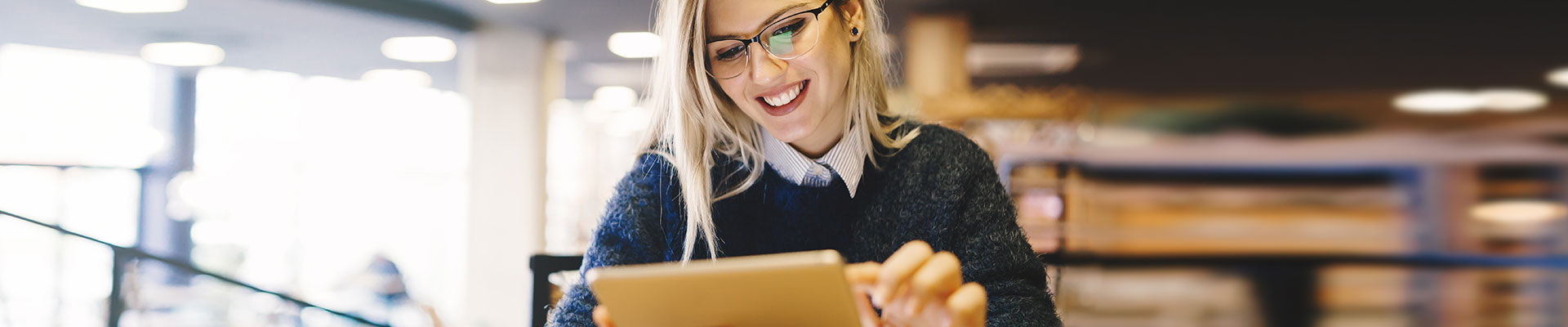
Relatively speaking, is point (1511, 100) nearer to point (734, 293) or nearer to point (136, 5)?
point (734, 293)

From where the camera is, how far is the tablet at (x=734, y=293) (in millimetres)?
519

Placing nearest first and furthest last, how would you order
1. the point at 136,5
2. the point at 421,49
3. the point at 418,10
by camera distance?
the point at 136,5 → the point at 418,10 → the point at 421,49

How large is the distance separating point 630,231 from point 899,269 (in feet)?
1.41

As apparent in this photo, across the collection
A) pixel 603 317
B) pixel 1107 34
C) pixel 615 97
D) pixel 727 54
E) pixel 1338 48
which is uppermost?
pixel 1338 48

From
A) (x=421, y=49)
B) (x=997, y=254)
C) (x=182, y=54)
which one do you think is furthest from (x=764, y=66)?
(x=182, y=54)

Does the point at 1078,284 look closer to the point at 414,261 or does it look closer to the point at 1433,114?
the point at 414,261

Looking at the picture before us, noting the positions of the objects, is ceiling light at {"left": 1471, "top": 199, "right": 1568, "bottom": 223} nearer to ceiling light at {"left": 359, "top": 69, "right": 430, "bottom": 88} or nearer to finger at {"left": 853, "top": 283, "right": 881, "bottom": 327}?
ceiling light at {"left": 359, "top": 69, "right": 430, "bottom": 88}

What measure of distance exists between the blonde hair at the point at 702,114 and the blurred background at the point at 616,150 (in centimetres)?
16

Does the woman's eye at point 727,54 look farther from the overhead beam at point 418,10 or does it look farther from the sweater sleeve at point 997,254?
the overhead beam at point 418,10

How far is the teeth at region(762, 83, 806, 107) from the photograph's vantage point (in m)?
0.86

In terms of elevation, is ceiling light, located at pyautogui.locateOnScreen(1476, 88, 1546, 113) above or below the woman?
above

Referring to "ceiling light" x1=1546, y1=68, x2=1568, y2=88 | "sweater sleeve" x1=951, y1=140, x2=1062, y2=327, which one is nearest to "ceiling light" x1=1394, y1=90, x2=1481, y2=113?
"ceiling light" x1=1546, y1=68, x2=1568, y2=88

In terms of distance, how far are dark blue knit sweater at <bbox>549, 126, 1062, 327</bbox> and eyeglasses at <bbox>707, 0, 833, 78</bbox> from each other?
0.15 m

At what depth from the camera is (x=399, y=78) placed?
→ 23.2 feet
